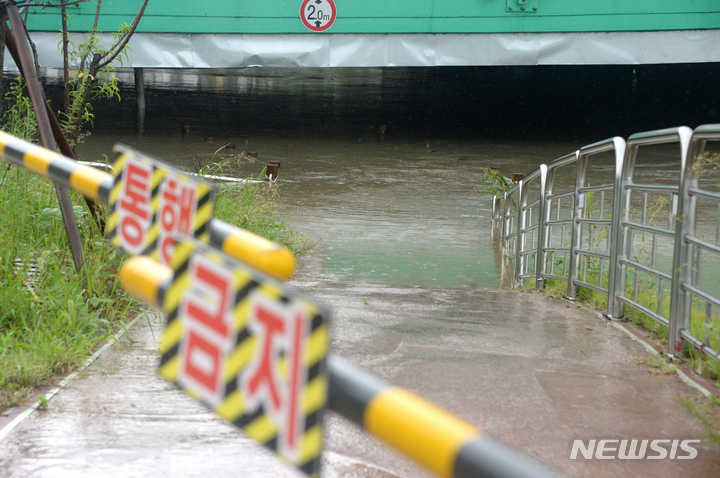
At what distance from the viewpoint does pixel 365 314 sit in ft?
12.8

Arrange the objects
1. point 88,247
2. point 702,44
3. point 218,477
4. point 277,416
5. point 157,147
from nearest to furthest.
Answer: point 277,416 → point 218,477 → point 88,247 → point 702,44 → point 157,147

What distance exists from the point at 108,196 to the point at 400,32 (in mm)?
12290

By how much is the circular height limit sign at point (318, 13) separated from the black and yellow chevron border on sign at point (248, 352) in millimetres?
12678

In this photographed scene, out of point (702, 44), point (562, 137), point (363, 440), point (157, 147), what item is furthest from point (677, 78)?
point (363, 440)

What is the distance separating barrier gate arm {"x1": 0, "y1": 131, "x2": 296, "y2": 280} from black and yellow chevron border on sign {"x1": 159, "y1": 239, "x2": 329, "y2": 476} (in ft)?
0.37

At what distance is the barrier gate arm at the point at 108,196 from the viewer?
3.19 ft

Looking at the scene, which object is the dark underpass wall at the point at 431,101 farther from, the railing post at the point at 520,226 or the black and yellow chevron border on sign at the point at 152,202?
the black and yellow chevron border on sign at the point at 152,202

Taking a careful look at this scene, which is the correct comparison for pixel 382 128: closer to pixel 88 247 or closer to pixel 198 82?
pixel 198 82

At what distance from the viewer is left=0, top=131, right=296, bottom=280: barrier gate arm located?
0.97 metres

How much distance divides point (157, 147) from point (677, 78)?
12.9 m

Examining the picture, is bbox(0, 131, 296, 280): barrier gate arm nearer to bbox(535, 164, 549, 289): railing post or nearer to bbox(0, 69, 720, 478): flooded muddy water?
bbox(0, 69, 720, 478): flooded muddy water

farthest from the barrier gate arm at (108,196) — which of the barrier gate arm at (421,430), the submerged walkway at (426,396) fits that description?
the submerged walkway at (426,396)

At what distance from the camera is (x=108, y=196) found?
4.11 ft
